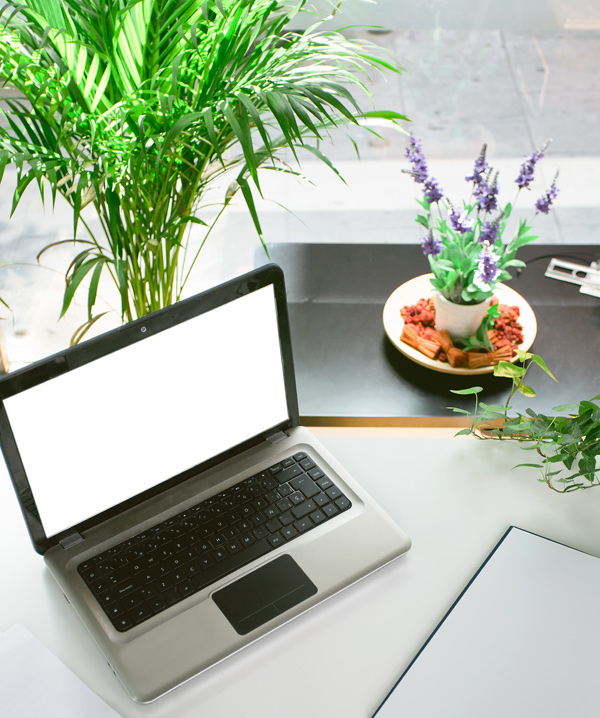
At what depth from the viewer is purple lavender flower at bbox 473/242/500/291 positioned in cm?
124

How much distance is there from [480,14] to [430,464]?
191 centimetres

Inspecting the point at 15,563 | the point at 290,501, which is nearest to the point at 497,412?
the point at 290,501

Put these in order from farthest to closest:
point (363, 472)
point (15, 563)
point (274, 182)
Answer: point (274, 182) → point (363, 472) → point (15, 563)

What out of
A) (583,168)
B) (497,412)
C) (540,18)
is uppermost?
(540,18)

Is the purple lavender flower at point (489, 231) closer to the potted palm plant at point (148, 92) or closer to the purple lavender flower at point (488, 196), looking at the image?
the purple lavender flower at point (488, 196)

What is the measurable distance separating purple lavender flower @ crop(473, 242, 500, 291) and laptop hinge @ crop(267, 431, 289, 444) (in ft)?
1.38

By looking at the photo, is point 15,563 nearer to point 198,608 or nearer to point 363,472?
point 198,608

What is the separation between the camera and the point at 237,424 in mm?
1039

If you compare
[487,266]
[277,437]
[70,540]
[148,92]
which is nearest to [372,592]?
[277,437]

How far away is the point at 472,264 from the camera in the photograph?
1293 mm

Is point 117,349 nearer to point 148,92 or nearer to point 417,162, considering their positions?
point 148,92

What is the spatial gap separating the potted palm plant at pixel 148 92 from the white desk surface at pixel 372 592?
37 centimetres

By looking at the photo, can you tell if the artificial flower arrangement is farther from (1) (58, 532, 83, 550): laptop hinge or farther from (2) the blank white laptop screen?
(1) (58, 532, 83, 550): laptop hinge

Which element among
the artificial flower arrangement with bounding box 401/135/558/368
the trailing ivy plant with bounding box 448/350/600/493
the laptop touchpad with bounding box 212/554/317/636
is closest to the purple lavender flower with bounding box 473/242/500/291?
the artificial flower arrangement with bounding box 401/135/558/368
